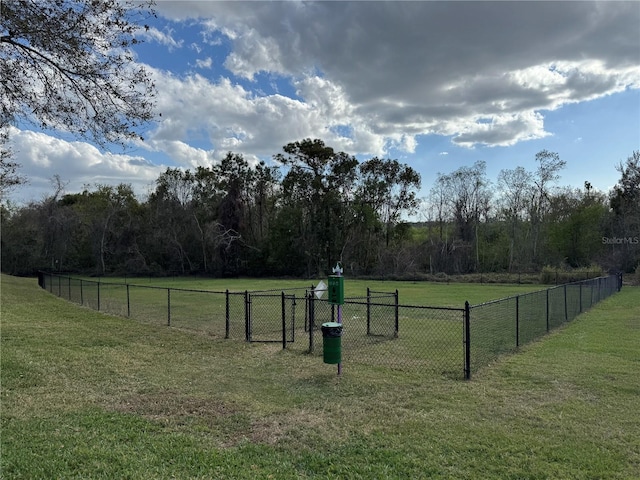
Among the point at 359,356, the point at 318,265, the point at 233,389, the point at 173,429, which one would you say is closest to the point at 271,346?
the point at 359,356

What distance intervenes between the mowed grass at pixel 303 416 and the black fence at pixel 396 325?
2.22 ft

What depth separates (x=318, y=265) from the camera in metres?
53.2

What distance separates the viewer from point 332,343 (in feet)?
24.1

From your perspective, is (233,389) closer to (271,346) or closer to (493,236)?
(271,346)

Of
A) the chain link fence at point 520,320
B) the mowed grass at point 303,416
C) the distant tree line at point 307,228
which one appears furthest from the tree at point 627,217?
the mowed grass at point 303,416

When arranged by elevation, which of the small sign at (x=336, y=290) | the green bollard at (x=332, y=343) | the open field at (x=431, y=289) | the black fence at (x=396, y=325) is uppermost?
the small sign at (x=336, y=290)

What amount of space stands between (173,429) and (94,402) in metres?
1.74

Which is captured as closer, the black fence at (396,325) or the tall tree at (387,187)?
the black fence at (396,325)

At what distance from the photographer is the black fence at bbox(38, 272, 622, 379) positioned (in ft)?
28.9

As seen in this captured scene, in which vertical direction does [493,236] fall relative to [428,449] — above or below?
above

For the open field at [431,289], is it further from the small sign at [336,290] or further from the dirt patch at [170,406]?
the dirt patch at [170,406]

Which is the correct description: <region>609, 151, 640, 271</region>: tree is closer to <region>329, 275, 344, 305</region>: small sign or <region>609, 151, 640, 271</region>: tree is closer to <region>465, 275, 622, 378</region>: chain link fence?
<region>465, 275, 622, 378</region>: chain link fence

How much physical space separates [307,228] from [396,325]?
42.4 m

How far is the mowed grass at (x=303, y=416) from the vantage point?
411 centimetres
